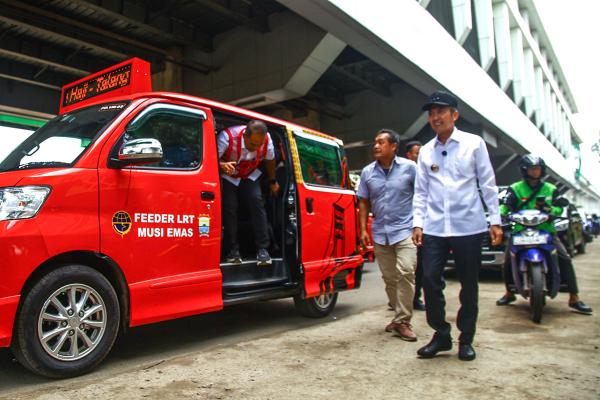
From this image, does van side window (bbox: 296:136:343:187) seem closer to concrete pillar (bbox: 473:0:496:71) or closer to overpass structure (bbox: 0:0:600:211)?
overpass structure (bbox: 0:0:600:211)

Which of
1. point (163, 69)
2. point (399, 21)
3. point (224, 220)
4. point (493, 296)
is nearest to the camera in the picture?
point (224, 220)

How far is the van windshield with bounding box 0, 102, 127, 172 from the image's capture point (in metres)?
3.29

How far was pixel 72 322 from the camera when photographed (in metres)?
3.02

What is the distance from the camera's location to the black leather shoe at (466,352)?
350cm

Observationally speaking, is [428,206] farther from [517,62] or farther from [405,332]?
[517,62]

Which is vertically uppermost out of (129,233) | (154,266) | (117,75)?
(117,75)

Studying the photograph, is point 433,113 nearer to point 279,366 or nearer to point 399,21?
point 279,366

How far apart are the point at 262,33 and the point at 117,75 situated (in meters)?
8.13

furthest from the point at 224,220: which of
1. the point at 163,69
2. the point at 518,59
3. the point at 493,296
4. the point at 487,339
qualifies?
the point at 518,59

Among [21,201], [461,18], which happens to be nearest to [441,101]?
[21,201]

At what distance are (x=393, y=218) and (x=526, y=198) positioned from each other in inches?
75.2

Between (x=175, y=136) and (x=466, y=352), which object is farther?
(x=175, y=136)

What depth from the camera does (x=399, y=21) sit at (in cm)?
1073

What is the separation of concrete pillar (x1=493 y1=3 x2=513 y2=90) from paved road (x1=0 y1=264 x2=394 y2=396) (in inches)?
764
